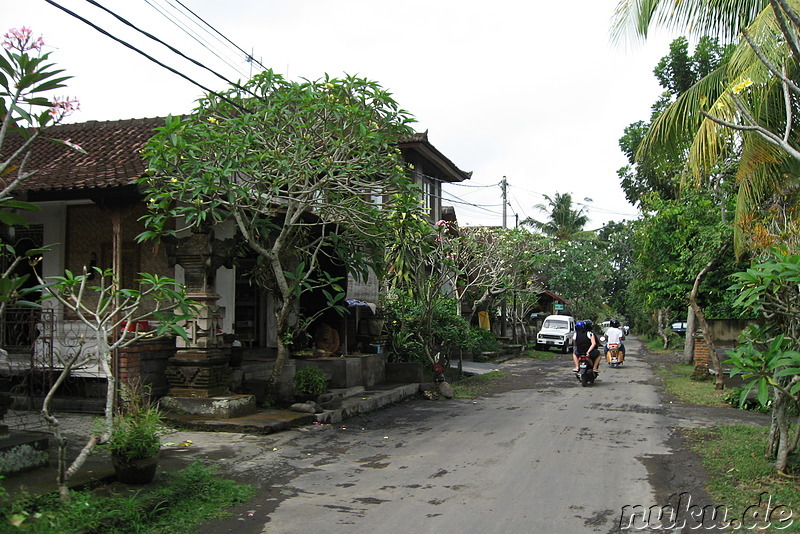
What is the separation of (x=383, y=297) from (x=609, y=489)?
1051 centimetres

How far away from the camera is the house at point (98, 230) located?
9.98 meters

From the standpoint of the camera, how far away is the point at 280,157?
932 centimetres

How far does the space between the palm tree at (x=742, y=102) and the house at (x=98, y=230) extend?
7.66m

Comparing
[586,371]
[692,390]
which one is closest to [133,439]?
[586,371]

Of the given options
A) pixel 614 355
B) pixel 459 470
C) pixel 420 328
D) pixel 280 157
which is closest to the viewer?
pixel 459 470

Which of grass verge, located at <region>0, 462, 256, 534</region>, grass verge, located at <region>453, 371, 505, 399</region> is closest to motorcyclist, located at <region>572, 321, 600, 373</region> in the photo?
grass verge, located at <region>453, 371, 505, 399</region>

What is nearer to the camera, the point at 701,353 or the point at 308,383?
the point at 308,383

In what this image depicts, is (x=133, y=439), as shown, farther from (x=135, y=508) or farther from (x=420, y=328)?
(x=420, y=328)

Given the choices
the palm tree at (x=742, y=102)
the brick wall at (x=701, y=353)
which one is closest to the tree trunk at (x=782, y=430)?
the palm tree at (x=742, y=102)

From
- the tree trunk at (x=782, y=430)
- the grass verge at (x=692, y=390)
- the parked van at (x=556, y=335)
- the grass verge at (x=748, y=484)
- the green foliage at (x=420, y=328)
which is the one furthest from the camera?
the parked van at (x=556, y=335)

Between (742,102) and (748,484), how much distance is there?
4.90m

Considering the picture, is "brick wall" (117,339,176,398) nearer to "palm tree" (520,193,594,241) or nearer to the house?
the house

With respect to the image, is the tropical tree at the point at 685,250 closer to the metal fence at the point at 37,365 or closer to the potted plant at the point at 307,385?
the potted plant at the point at 307,385

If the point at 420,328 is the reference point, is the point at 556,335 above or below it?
below
